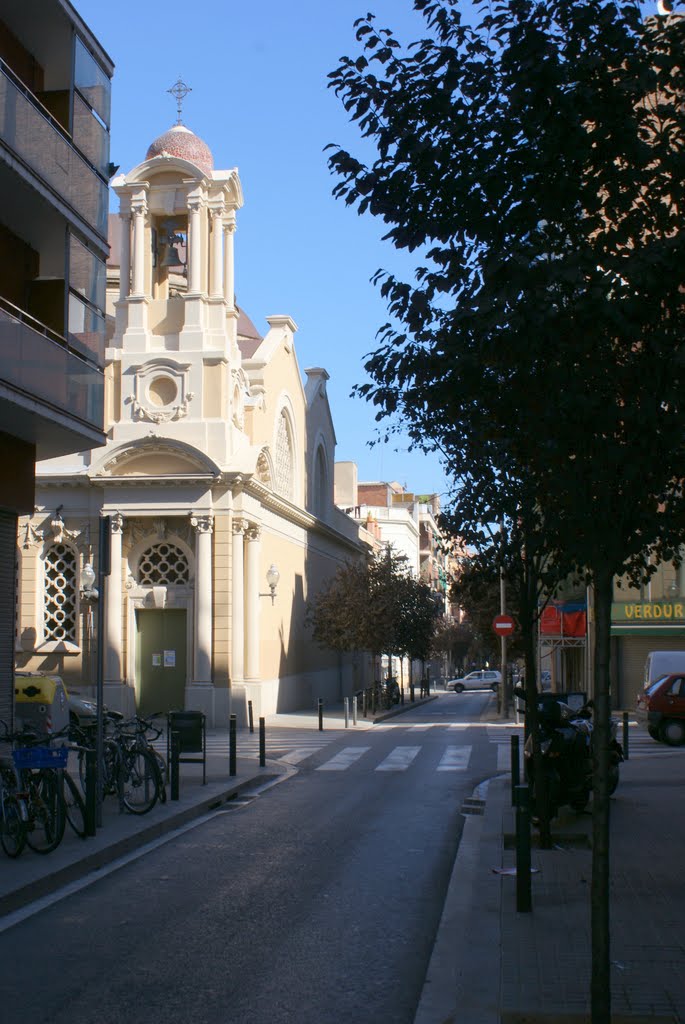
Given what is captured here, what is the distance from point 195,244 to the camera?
111 feet

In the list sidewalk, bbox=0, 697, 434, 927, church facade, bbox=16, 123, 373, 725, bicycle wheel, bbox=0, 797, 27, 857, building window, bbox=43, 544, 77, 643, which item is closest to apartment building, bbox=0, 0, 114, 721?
sidewalk, bbox=0, 697, 434, 927

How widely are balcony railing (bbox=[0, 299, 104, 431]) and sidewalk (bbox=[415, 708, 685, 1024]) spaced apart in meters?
7.25

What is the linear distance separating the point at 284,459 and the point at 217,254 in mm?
10043

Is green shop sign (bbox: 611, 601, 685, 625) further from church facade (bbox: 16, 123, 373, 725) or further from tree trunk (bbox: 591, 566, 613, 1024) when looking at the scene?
tree trunk (bbox: 591, 566, 613, 1024)

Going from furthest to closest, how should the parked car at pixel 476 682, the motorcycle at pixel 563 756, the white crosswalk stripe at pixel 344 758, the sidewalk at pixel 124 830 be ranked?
1. the parked car at pixel 476 682
2. the white crosswalk stripe at pixel 344 758
3. the motorcycle at pixel 563 756
4. the sidewalk at pixel 124 830

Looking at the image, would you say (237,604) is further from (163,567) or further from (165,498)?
(165,498)

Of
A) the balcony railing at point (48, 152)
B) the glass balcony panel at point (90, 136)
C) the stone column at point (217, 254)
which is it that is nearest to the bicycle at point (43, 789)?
the balcony railing at point (48, 152)

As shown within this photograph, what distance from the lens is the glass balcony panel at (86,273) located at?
16.3 m

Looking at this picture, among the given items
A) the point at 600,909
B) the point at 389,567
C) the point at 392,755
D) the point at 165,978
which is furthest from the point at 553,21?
the point at 389,567

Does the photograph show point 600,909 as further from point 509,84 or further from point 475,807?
point 475,807

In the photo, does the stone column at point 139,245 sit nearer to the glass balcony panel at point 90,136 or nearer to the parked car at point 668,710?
the glass balcony panel at point 90,136

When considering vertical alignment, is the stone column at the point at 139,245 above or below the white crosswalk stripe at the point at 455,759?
above

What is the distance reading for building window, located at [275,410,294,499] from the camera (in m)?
41.1

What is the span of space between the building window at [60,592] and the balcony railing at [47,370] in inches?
702
